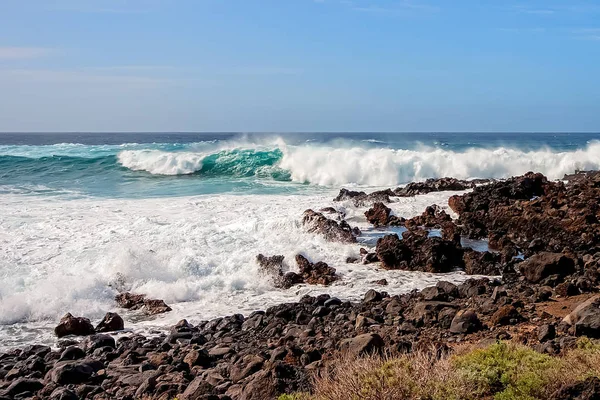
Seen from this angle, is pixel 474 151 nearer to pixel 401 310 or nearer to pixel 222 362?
pixel 401 310

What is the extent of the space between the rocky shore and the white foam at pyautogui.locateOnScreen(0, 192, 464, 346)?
0.54 meters

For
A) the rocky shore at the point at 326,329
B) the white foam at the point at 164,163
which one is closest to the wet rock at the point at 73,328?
the rocky shore at the point at 326,329

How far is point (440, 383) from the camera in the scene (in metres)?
4.84

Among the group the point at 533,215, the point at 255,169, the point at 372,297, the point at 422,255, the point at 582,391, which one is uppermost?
the point at 582,391

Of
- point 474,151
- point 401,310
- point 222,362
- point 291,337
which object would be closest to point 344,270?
point 401,310

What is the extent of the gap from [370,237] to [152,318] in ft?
23.1

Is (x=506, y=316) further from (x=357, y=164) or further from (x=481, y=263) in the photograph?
(x=357, y=164)

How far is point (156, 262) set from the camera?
13.3 m

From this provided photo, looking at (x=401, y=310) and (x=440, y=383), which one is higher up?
(x=440, y=383)

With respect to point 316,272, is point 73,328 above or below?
below

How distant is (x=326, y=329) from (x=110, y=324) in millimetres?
3493

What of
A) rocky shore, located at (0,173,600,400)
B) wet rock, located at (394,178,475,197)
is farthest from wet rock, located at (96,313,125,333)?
wet rock, located at (394,178,475,197)

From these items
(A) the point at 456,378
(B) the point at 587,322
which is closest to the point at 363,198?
(B) the point at 587,322

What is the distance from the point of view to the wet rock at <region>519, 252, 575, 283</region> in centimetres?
1098
